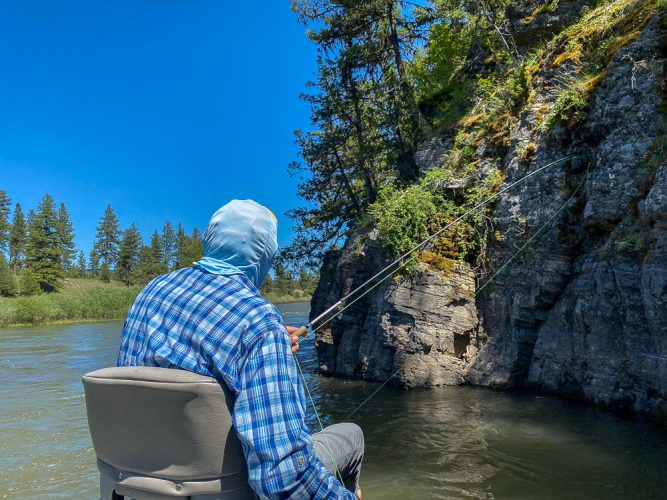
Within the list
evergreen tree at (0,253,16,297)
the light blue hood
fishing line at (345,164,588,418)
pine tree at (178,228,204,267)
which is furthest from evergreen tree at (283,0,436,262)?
pine tree at (178,228,204,267)

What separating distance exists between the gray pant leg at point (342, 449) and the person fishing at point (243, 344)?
1.90 feet

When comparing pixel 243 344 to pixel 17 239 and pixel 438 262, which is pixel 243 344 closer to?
pixel 438 262

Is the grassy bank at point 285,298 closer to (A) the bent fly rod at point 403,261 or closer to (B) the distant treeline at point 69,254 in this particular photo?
(B) the distant treeline at point 69,254

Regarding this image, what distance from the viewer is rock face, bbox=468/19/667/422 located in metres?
5.61

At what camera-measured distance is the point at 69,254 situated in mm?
Result: 69000

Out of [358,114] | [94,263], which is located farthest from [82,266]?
[358,114]

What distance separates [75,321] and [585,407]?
148 ft

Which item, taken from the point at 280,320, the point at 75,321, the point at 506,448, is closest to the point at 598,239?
the point at 506,448

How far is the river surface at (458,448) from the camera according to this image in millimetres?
4277

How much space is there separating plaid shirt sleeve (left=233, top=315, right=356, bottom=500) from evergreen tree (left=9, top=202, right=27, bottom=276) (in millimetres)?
75503

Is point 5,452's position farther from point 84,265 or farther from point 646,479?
point 84,265

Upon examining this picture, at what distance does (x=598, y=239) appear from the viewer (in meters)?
6.77

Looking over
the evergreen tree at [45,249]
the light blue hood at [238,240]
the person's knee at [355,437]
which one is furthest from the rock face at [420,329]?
the evergreen tree at [45,249]

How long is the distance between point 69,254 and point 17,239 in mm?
Result: 6670
